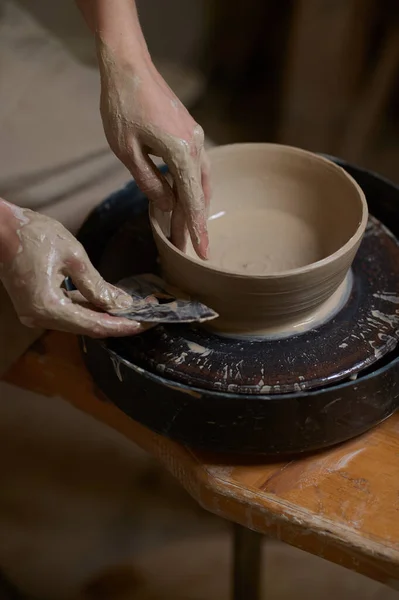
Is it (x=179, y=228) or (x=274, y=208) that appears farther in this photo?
(x=274, y=208)

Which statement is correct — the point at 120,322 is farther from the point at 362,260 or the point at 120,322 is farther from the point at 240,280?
the point at 362,260

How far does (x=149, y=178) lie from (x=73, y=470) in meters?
0.75

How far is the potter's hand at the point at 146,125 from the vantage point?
80 cm

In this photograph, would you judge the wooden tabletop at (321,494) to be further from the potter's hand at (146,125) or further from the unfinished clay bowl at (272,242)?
the potter's hand at (146,125)

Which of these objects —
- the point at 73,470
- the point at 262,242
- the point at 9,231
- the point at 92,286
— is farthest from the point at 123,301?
the point at 73,470

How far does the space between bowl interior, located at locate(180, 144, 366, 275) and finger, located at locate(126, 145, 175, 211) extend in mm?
115

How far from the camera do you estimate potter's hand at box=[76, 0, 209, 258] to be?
2.62 feet

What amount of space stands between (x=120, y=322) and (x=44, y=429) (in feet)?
1.78

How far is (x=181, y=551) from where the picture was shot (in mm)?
1394

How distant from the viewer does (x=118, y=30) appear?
836 mm

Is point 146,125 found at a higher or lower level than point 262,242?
higher

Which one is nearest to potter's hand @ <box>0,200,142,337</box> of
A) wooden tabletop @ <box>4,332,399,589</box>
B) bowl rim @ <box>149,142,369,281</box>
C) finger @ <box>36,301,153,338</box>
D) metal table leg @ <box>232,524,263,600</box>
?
finger @ <box>36,301,153,338</box>

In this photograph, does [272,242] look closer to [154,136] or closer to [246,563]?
[154,136]

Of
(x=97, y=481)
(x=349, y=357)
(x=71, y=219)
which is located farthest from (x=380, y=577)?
(x=97, y=481)
